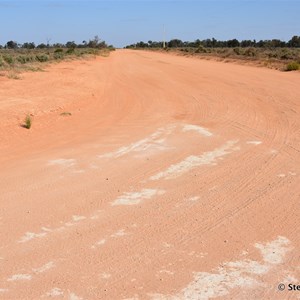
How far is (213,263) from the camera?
4699 mm

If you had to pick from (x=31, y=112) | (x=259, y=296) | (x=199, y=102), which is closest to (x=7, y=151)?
(x=31, y=112)

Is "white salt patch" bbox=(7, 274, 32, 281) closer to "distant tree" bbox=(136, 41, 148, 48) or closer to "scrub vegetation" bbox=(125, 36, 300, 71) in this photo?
"scrub vegetation" bbox=(125, 36, 300, 71)

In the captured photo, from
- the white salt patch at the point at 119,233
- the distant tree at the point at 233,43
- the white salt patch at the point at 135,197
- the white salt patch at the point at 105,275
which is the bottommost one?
the white salt patch at the point at 105,275

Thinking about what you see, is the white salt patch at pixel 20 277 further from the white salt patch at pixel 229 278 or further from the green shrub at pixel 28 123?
the green shrub at pixel 28 123

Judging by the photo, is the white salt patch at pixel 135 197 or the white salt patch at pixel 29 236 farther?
the white salt patch at pixel 135 197

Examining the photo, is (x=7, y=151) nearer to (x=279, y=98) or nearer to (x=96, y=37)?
(x=279, y=98)

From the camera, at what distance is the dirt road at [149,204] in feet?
14.5

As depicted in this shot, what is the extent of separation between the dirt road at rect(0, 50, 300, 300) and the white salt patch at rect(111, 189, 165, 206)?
0.5 inches

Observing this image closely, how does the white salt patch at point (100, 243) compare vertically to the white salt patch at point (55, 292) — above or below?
above

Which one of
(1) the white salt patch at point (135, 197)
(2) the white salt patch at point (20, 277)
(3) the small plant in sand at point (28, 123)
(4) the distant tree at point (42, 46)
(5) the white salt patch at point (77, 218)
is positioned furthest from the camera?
(4) the distant tree at point (42, 46)

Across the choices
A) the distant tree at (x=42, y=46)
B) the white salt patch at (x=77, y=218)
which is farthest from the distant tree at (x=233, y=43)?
the white salt patch at (x=77, y=218)

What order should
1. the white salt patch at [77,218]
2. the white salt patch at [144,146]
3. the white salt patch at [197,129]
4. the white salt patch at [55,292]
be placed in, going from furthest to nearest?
the white salt patch at [197,129] → the white salt patch at [144,146] → the white salt patch at [77,218] → the white salt patch at [55,292]

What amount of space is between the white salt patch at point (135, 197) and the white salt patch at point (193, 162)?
23.4 inches

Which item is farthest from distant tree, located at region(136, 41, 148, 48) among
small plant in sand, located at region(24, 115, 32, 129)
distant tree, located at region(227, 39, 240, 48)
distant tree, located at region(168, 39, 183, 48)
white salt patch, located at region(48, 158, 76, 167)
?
white salt patch, located at region(48, 158, 76, 167)
